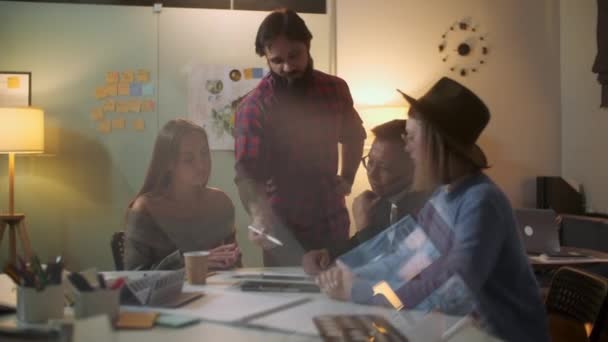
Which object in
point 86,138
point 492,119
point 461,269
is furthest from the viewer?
point 86,138

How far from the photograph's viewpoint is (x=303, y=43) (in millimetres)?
1229

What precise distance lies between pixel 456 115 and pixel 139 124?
2.52 feet

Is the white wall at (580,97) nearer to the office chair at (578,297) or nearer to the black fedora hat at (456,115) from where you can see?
the office chair at (578,297)

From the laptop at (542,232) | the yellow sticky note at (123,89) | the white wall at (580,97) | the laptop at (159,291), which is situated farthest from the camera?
the laptop at (542,232)

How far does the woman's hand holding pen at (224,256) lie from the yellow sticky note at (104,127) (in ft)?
1.29

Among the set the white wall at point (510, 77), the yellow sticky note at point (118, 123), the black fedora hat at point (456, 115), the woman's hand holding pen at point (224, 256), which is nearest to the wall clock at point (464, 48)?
the white wall at point (510, 77)

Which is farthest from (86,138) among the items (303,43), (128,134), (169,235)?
(303,43)

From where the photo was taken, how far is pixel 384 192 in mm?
1142

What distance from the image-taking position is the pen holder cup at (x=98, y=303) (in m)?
0.79

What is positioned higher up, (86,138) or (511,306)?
(86,138)

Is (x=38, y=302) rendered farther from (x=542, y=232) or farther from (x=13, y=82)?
(x=542, y=232)

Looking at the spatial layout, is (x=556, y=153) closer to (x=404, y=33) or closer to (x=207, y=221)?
(x=404, y=33)

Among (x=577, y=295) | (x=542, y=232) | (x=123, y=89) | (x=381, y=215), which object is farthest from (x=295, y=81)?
(x=542, y=232)

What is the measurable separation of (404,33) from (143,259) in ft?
2.81
